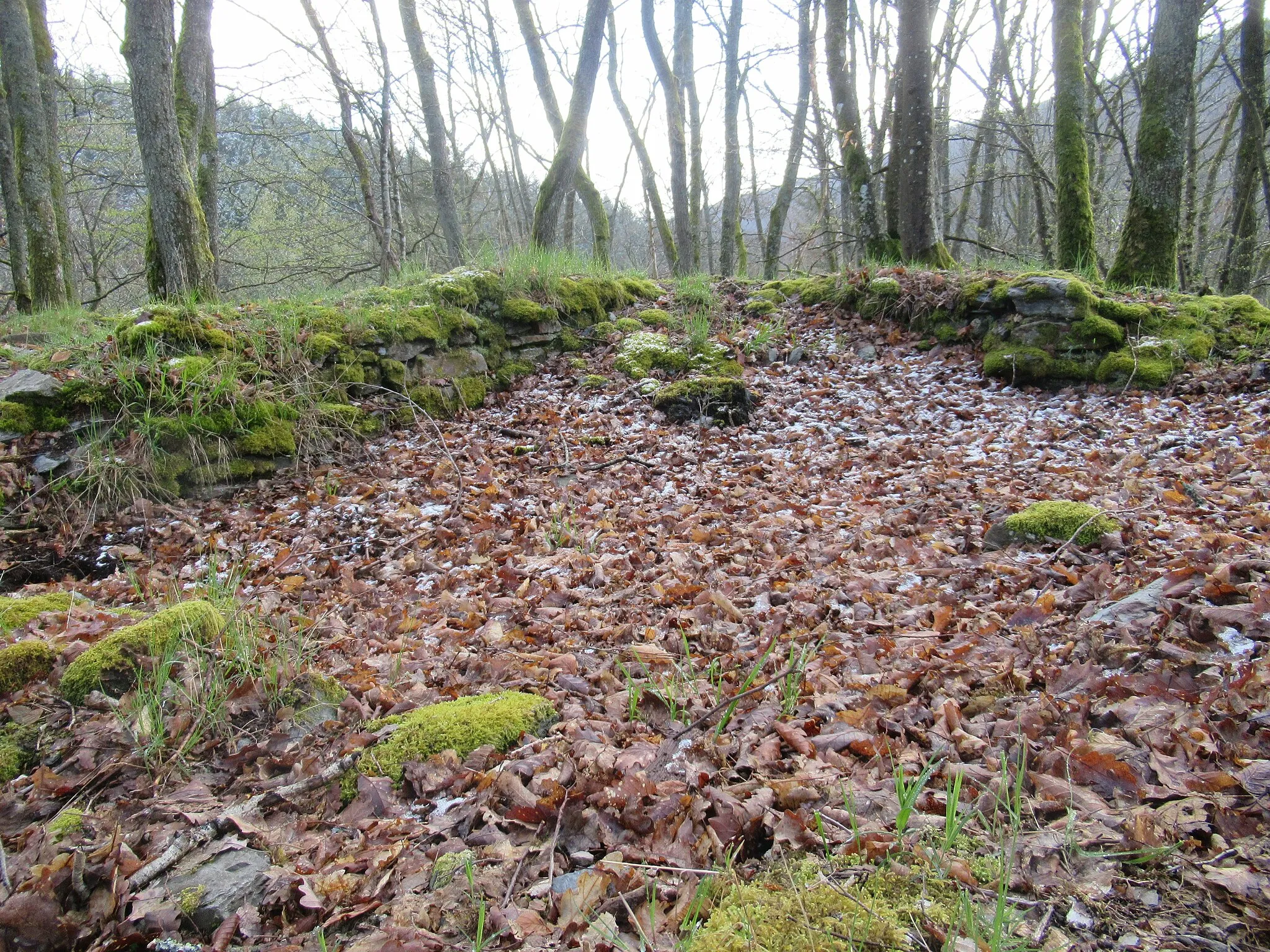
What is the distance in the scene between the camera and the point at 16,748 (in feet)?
7.00

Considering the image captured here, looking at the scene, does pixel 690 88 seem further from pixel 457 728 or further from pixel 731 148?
pixel 457 728

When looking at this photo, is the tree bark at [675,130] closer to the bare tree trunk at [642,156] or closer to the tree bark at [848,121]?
the bare tree trunk at [642,156]

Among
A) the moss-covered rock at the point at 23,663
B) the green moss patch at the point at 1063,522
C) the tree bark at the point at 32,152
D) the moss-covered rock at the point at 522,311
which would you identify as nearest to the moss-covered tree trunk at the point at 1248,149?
the green moss patch at the point at 1063,522

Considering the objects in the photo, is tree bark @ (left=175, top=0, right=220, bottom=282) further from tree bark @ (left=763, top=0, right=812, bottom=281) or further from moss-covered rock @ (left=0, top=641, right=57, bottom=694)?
tree bark @ (left=763, top=0, right=812, bottom=281)

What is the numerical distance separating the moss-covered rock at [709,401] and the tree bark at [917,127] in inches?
152

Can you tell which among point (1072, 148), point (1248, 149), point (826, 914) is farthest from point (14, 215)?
point (1248, 149)

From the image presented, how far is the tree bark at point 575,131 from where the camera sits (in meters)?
9.18

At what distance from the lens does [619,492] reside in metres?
5.06

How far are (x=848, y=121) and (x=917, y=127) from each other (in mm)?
2245

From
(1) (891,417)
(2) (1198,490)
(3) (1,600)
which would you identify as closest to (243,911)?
(3) (1,600)

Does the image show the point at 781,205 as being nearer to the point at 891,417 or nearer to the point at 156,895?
the point at 891,417

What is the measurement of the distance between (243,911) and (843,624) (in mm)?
2360

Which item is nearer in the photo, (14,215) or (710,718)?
(710,718)

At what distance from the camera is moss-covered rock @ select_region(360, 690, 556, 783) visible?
210 centimetres
